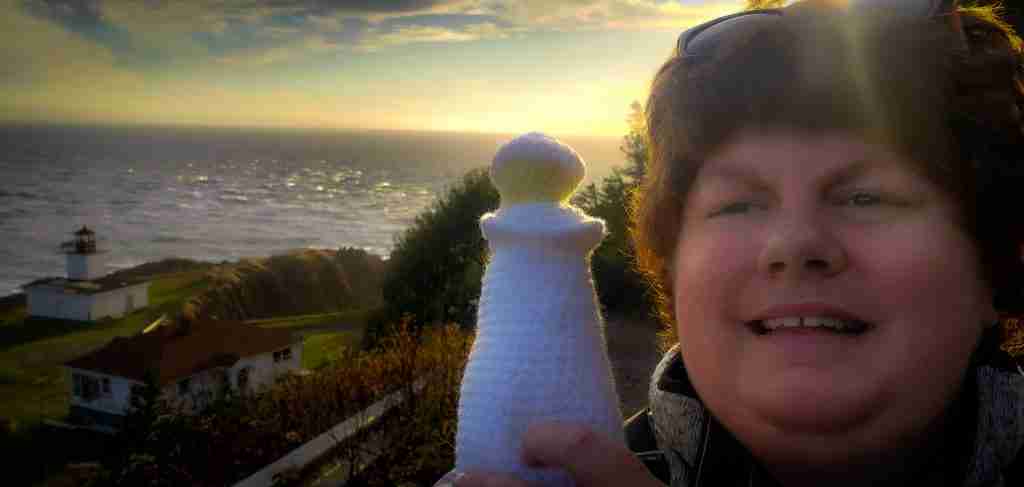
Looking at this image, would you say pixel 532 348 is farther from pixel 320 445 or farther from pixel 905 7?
pixel 320 445

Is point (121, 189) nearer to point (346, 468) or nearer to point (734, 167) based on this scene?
point (346, 468)

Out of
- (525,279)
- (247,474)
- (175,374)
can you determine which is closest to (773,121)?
(525,279)

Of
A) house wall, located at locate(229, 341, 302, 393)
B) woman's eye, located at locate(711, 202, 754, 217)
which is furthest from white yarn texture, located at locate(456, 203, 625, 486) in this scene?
house wall, located at locate(229, 341, 302, 393)

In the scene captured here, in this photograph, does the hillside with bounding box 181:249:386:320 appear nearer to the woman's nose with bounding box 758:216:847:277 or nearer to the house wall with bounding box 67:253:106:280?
the house wall with bounding box 67:253:106:280

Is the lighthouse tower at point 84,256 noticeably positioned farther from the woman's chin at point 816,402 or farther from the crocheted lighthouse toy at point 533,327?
the woman's chin at point 816,402

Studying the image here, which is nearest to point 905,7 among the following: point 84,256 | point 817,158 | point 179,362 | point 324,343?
point 817,158
